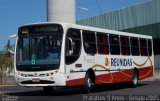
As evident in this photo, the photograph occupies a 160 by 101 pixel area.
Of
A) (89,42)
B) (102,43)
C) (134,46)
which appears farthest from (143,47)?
(89,42)

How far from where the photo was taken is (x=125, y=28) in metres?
65.8

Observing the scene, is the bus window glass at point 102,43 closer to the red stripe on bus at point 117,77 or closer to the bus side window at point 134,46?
the red stripe on bus at point 117,77

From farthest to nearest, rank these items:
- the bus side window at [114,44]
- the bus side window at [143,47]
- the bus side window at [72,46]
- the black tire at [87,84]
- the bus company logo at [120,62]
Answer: the bus side window at [143,47] < the bus company logo at [120,62] < the bus side window at [114,44] < the black tire at [87,84] < the bus side window at [72,46]

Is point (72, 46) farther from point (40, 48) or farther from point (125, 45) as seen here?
point (125, 45)

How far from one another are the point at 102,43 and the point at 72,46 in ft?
10.7

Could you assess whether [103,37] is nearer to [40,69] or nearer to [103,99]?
[40,69]

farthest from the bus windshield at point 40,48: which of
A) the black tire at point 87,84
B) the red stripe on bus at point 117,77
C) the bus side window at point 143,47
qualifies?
the bus side window at point 143,47

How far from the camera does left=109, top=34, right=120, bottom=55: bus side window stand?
26453 millimetres

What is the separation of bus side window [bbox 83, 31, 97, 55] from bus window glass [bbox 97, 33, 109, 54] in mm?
462

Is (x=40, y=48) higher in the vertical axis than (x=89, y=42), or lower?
lower

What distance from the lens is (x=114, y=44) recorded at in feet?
87.8

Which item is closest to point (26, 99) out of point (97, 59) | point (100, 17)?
point (97, 59)

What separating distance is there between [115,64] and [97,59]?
90.8 inches

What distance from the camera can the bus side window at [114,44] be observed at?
26.5 metres
